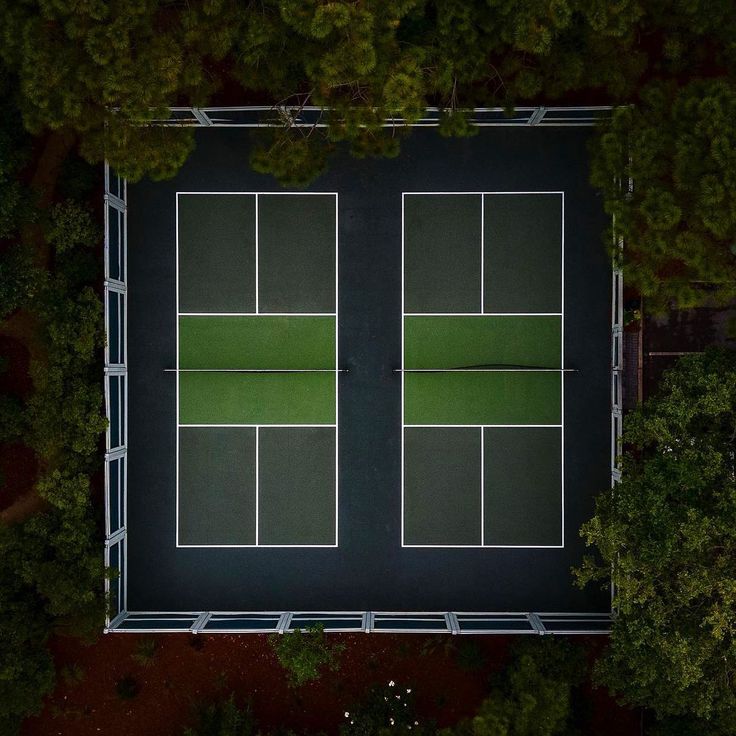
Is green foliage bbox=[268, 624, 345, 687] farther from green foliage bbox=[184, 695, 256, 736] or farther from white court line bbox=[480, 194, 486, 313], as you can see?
white court line bbox=[480, 194, 486, 313]

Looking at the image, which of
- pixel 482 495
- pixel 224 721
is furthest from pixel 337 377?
pixel 224 721

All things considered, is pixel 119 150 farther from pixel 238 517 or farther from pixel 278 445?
pixel 238 517

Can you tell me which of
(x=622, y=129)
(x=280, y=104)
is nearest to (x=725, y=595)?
(x=622, y=129)

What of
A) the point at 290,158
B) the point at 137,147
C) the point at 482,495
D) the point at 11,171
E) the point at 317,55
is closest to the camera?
the point at 317,55

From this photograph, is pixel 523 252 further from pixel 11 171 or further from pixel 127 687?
pixel 127 687

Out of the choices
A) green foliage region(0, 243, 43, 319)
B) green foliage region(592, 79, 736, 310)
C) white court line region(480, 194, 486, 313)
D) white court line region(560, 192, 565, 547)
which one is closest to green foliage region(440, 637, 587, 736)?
white court line region(560, 192, 565, 547)
